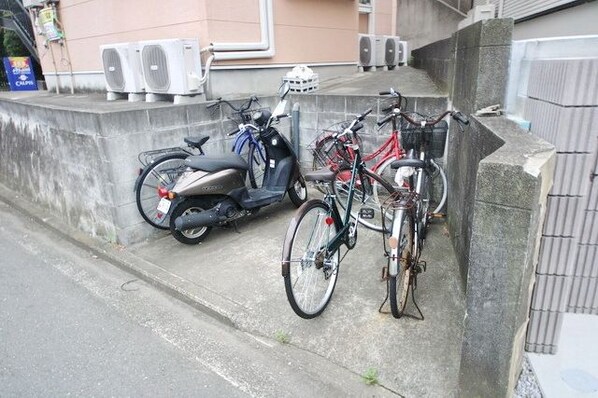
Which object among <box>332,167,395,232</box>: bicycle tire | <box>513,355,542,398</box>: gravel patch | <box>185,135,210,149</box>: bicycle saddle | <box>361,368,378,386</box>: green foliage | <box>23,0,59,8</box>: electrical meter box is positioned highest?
<box>23,0,59,8</box>: electrical meter box

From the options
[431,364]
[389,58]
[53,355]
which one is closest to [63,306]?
[53,355]

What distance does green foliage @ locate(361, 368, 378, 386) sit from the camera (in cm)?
259

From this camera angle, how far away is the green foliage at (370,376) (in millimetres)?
2590

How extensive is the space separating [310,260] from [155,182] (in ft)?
7.98

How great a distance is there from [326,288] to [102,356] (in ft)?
5.78

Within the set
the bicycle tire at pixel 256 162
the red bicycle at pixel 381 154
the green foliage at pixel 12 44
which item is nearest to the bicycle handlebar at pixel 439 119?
the red bicycle at pixel 381 154

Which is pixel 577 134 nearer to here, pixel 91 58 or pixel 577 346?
pixel 577 346

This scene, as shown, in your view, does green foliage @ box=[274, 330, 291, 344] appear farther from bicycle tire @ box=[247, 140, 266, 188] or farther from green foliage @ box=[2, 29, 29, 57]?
green foliage @ box=[2, 29, 29, 57]

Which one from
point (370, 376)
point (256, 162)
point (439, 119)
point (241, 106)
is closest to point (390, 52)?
point (241, 106)

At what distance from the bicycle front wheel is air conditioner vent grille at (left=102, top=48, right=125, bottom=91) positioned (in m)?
4.54

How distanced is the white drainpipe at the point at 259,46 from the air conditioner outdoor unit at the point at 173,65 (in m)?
0.45

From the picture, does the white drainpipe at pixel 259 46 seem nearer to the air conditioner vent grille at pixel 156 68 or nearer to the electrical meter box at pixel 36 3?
the air conditioner vent grille at pixel 156 68

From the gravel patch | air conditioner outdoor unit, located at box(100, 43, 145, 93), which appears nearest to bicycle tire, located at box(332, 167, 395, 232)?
the gravel patch

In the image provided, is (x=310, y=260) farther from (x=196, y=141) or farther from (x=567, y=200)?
(x=196, y=141)
